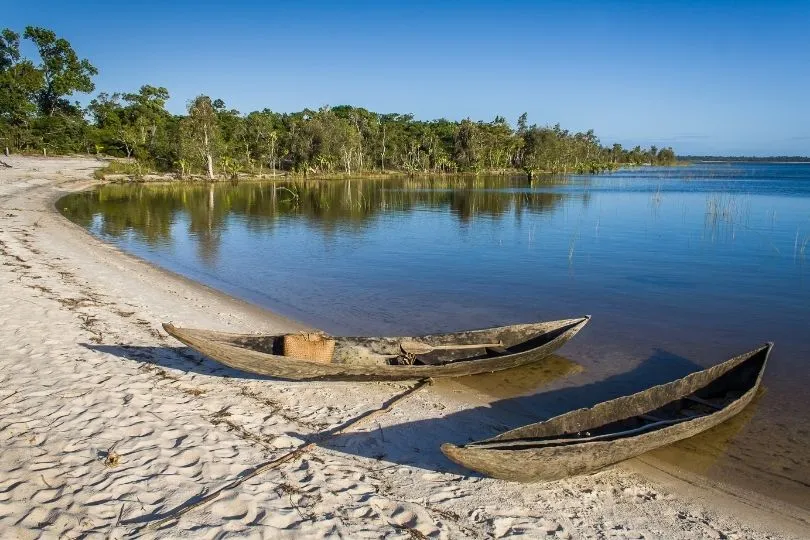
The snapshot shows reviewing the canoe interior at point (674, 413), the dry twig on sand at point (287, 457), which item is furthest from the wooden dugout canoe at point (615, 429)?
the dry twig on sand at point (287, 457)

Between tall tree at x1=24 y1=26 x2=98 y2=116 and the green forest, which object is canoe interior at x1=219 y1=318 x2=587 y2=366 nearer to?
the green forest

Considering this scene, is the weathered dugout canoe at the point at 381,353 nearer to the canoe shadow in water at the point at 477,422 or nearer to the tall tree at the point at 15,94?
the canoe shadow in water at the point at 477,422

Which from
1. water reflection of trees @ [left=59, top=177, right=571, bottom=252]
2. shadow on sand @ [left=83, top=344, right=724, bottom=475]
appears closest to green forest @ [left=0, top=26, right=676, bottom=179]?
water reflection of trees @ [left=59, top=177, right=571, bottom=252]

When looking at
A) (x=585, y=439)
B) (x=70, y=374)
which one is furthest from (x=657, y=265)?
(x=70, y=374)

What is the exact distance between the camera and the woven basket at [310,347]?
7.33 meters

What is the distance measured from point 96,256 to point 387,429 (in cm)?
1389

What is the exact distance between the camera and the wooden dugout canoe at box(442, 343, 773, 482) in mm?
4773

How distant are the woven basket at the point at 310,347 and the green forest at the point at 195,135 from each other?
2250 inches

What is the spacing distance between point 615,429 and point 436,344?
125 inches

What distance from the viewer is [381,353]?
319 inches

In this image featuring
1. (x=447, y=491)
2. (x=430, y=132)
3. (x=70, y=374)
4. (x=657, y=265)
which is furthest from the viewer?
(x=430, y=132)

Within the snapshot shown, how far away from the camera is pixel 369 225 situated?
92.2 feet

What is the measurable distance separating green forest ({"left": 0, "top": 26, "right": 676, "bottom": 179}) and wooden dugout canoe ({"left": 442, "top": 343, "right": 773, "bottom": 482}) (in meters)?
60.3

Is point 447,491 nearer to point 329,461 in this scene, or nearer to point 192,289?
point 329,461
